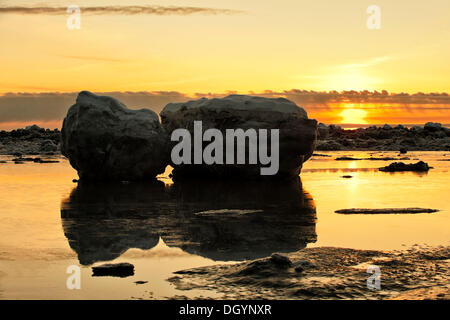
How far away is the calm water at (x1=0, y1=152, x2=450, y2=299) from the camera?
5.97 metres

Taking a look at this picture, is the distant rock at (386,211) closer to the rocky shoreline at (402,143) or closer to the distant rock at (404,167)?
the distant rock at (404,167)

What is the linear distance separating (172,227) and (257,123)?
8.11m

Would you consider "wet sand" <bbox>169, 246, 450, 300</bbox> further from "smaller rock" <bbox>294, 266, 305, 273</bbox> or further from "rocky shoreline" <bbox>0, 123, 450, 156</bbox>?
"rocky shoreline" <bbox>0, 123, 450, 156</bbox>

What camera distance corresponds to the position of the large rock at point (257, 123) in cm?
1647

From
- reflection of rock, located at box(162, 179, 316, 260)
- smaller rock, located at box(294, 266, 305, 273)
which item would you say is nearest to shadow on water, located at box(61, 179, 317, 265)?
reflection of rock, located at box(162, 179, 316, 260)

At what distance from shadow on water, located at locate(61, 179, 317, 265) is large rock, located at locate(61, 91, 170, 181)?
171 cm

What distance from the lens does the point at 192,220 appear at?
373 inches

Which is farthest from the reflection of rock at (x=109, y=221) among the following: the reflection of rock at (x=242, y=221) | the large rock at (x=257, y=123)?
the large rock at (x=257, y=123)

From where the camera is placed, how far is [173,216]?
991cm

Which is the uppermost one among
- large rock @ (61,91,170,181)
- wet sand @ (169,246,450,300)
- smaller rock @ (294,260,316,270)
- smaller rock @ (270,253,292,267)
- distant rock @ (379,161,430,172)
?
large rock @ (61,91,170,181)

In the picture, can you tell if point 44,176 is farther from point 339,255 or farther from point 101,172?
point 339,255

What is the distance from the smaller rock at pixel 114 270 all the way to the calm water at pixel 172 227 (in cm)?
11

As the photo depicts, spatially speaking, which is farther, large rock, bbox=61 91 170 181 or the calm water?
large rock, bbox=61 91 170 181
